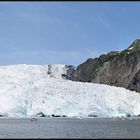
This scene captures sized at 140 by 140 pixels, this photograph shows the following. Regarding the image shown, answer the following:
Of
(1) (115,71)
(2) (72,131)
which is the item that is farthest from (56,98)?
(1) (115,71)

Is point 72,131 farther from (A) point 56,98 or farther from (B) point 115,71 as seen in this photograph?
(B) point 115,71

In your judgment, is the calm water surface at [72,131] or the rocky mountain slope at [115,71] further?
the rocky mountain slope at [115,71]

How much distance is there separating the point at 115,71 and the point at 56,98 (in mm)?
53130

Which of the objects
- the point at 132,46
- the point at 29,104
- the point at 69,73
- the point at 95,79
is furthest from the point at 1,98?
the point at 132,46

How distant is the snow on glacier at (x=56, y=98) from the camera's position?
6969 cm

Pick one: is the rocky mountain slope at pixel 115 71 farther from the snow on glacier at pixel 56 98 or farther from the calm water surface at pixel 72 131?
the calm water surface at pixel 72 131

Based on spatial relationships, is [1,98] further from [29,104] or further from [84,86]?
[84,86]

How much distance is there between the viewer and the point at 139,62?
379 ft

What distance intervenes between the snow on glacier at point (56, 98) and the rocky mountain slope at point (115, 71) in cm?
3389

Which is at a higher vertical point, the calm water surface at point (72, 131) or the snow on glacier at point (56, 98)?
the snow on glacier at point (56, 98)

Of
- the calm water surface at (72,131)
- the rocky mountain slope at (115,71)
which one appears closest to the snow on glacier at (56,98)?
the calm water surface at (72,131)

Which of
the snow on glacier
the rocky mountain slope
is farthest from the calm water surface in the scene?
the rocky mountain slope

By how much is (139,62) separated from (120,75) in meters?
6.21

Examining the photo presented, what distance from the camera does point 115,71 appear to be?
120812mm
